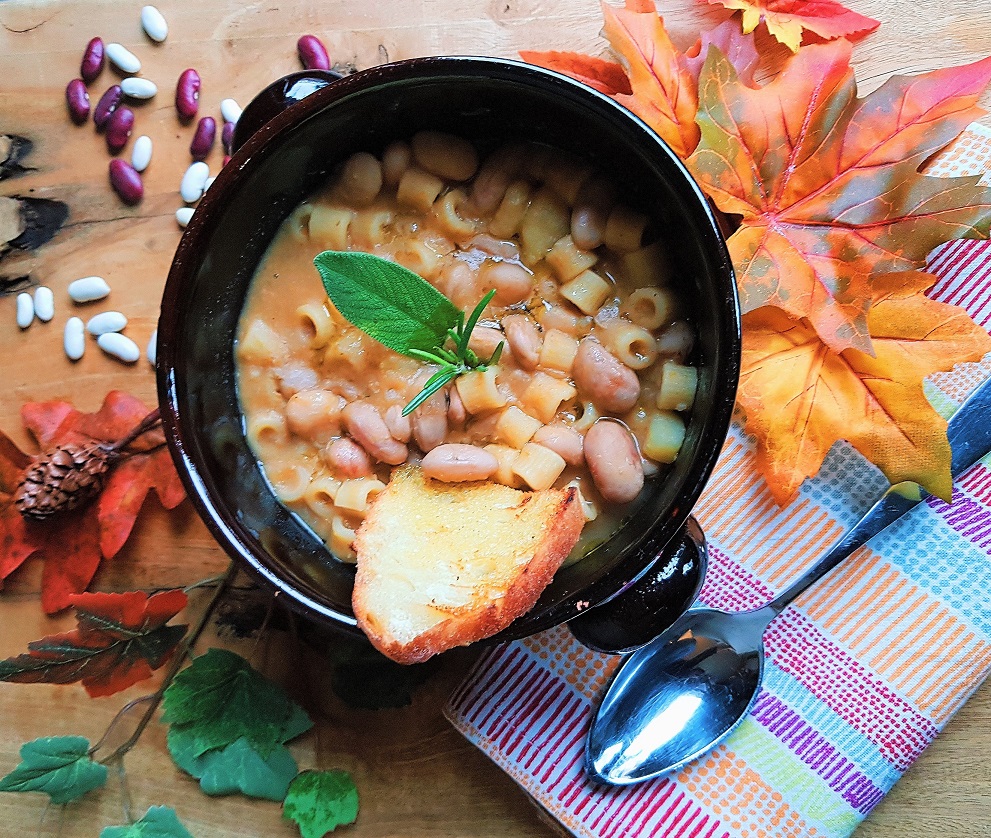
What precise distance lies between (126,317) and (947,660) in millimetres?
1695

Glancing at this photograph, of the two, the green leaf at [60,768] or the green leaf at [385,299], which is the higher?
A: the green leaf at [385,299]

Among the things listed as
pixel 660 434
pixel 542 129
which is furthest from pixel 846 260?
pixel 542 129

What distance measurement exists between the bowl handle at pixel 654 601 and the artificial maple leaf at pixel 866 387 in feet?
0.69

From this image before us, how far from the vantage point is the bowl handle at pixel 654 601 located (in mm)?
1525

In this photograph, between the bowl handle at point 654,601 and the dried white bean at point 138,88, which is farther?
the dried white bean at point 138,88

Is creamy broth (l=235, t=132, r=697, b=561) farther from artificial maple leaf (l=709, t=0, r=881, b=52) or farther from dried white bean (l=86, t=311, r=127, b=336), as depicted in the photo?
artificial maple leaf (l=709, t=0, r=881, b=52)

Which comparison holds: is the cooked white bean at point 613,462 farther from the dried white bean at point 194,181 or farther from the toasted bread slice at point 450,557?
the dried white bean at point 194,181

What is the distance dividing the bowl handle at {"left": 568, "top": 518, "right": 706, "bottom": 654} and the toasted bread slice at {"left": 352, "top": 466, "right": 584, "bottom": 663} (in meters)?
0.22

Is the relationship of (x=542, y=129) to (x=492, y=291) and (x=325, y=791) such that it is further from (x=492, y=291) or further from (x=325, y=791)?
(x=325, y=791)

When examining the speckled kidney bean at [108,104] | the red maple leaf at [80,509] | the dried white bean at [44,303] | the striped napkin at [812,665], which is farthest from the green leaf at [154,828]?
the speckled kidney bean at [108,104]

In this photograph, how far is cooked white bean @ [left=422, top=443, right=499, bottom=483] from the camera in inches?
54.9

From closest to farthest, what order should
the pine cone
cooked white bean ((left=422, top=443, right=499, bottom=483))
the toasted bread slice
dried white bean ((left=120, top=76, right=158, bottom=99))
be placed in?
1. the toasted bread slice
2. cooked white bean ((left=422, top=443, right=499, bottom=483))
3. the pine cone
4. dried white bean ((left=120, top=76, right=158, bottom=99))

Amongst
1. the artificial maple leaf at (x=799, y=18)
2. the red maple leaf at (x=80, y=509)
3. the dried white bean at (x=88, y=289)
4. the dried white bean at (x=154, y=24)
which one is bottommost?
the red maple leaf at (x=80, y=509)

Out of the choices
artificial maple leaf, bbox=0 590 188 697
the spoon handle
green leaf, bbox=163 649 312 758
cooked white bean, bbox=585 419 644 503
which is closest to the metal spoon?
the spoon handle
